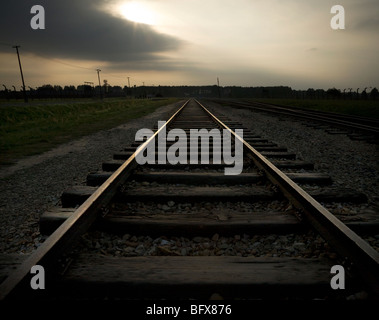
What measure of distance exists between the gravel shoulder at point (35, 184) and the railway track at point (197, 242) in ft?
1.19

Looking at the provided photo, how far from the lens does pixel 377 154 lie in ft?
16.5

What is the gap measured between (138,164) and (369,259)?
2949 millimetres

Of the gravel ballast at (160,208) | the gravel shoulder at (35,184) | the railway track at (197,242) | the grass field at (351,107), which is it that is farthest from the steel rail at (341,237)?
the grass field at (351,107)

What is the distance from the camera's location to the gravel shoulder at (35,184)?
227 centimetres

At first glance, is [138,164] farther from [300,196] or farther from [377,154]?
[377,154]

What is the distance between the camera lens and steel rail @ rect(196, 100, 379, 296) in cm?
139

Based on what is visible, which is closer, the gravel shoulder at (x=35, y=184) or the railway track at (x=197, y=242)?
the railway track at (x=197, y=242)

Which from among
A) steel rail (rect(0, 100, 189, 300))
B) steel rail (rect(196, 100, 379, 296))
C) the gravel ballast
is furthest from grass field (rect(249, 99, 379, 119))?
steel rail (rect(0, 100, 189, 300))

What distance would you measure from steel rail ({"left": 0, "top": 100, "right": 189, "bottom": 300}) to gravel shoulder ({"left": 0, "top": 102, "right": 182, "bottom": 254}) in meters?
0.51

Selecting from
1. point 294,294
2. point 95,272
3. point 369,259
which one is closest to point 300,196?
point 369,259

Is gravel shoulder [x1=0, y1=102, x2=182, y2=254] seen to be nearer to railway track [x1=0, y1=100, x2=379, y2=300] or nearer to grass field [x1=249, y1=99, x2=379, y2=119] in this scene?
railway track [x1=0, y1=100, x2=379, y2=300]

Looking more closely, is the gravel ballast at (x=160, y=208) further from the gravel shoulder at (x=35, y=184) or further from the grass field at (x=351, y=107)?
the grass field at (x=351, y=107)

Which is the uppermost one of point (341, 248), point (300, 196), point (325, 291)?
point (300, 196)

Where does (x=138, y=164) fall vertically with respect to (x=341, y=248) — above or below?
above
